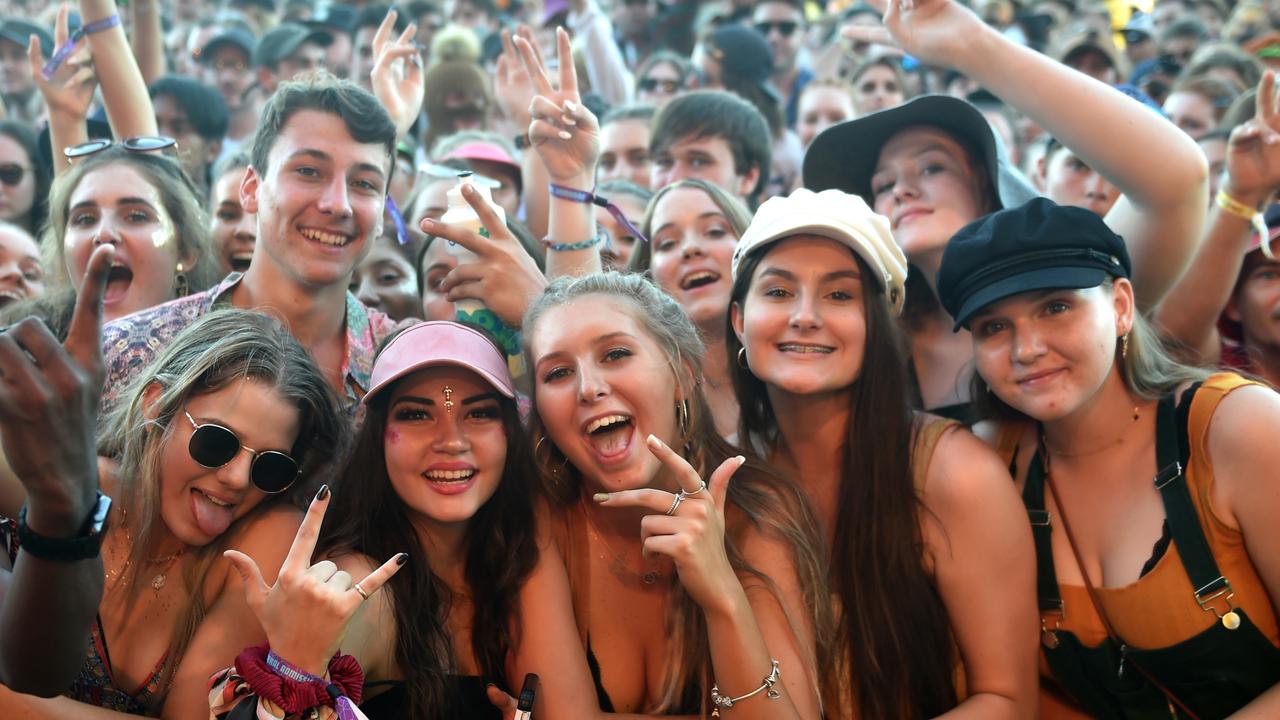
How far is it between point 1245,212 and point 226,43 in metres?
6.46

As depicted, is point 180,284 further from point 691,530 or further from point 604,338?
point 691,530

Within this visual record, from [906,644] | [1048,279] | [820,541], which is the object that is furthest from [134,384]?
[1048,279]

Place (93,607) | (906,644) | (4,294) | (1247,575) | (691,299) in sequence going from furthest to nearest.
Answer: (4,294) → (691,299) → (906,644) → (1247,575) → (93,607)

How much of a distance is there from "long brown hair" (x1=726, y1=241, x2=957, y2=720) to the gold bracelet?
56.7 inches

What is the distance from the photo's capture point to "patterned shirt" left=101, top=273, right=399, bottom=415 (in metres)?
3.50

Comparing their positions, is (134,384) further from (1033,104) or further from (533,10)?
(533,10)

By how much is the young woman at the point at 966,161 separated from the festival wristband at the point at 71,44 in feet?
10.0

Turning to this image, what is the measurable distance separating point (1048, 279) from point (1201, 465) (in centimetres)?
63

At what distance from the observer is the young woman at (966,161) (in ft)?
10.9

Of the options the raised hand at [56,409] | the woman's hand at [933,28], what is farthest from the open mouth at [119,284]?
the woman's hand at [933,28]

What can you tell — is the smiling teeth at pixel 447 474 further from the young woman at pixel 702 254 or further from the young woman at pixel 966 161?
the young woman at pixel 966 161

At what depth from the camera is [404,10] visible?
9.09 m

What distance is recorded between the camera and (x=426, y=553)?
10.2 feet

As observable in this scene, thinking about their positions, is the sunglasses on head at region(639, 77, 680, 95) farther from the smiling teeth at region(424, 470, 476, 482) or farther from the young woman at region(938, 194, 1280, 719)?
the smiling teeth at region(424, 470, 476, 482)
